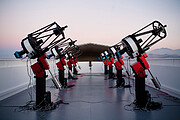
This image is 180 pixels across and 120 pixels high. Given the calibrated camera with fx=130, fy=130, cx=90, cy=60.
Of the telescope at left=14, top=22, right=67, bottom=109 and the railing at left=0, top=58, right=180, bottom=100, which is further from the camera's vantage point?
the railing at left=0, top=58, right=180, bottom=100

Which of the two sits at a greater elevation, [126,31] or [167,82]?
[126,31]

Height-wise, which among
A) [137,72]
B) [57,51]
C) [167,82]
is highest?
[57,51]

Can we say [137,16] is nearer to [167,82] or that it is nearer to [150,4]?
[150,4]

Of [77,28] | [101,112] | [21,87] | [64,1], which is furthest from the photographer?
[77,28]

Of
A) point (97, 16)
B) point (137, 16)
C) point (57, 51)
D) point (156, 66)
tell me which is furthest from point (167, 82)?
point (97, 16)

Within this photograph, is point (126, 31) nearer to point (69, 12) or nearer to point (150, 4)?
point (150, 4)

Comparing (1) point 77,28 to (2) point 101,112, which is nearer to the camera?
(2) point 101,112

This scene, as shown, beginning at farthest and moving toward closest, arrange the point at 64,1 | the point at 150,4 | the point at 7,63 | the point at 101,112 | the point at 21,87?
the point at 64,1
the point at 150,4
the point at 21,87
the point at 7,63
the point at 101,112

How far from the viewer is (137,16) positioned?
9.38 meters

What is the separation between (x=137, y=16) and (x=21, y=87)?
338 inches

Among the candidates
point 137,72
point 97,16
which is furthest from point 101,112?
point 97,16

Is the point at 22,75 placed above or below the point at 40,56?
below

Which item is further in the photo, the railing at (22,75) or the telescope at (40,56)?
the railing at (22,75)

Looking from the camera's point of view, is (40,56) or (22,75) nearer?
(40,56)
